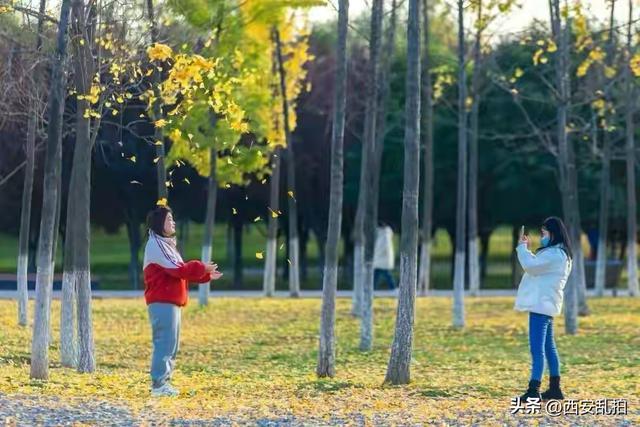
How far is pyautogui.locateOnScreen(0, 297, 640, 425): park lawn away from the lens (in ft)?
42.2

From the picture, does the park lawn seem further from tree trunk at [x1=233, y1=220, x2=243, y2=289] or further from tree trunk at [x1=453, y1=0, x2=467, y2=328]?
tree trunk at [x1=233, y1=220, x2=243, y2=289]

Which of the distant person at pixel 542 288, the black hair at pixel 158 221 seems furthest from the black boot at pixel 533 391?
the black hair at pixel 158 221

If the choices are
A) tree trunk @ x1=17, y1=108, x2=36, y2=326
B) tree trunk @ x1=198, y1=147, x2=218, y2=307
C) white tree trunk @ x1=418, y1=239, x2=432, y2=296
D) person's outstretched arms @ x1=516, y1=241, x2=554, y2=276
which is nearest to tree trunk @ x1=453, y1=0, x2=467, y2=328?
tree trunk @ x1=198, y1=147, x2=218, y2=307

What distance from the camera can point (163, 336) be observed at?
13.1 metres

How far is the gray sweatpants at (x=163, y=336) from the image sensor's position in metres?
13.0

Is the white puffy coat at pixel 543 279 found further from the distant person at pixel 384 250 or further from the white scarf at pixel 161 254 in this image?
the distant person at pixel 384 250

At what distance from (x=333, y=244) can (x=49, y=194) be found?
128 inches

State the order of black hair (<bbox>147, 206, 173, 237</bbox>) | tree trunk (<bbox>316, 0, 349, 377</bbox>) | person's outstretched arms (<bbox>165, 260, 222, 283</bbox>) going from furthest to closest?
tree trunk (<bbox>316, 0, 349, 377</bbox>) → black hair (<bbox>147, 206, 173, 237</bbox>) → person's outstretched arms (<bbox>165, 260, 222, 283</bbox>)

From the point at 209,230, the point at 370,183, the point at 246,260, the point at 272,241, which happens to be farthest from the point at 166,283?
the point at 246,260

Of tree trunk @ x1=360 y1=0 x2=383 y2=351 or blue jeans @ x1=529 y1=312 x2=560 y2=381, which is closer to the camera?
blue jeans @ x1=529 y1=312 x2=560 y2=381

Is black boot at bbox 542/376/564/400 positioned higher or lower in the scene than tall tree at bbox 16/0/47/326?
lower

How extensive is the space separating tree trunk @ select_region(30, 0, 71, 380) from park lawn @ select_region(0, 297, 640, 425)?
1.17 feet

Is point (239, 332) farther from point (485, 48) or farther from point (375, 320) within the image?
point (485, 48)

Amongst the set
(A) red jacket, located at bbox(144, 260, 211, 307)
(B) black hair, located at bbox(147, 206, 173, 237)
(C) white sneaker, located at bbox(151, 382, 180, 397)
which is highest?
(B) black hair, located at bbox(147, 206, 173, 237)
